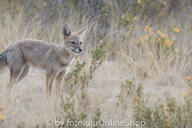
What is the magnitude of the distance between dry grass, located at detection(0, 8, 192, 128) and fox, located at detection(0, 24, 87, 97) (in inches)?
12.4

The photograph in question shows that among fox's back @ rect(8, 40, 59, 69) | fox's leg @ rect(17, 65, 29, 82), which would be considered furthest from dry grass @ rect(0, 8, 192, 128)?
fox's back @ rect(8, 40, 59, 69)

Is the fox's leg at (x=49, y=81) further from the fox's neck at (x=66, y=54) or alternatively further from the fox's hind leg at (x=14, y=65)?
the fox's hind leg at (x=14, y=65)

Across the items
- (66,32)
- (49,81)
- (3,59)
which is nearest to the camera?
(49,81)

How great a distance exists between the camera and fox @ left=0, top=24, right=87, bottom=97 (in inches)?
214

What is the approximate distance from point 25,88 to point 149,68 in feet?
8.55

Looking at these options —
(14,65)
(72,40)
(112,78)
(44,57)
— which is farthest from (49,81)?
(112,78)

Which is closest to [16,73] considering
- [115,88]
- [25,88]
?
[25,88]

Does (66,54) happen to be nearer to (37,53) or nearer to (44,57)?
(44,57)

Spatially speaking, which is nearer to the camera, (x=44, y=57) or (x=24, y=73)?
(x=44, y=57)

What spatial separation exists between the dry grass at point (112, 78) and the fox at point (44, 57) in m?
0.31

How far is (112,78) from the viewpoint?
21.0 feet

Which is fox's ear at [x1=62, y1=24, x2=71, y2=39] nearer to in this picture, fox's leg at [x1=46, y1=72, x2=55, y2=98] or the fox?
the fox

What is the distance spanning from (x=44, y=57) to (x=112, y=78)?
58.2 inches

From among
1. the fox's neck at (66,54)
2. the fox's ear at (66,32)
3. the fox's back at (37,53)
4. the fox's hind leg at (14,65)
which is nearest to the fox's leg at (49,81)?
the fox's back at (37,53)
